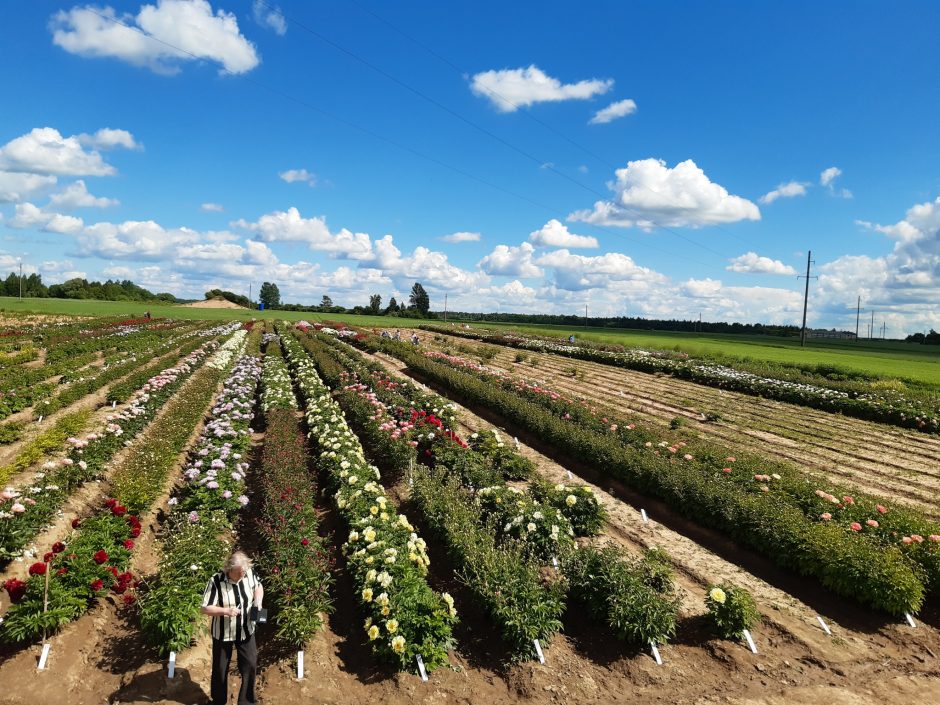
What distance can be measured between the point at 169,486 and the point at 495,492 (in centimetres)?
637

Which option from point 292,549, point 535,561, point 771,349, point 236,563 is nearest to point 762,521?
point 535,561

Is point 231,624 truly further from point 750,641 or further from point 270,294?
point 270,294

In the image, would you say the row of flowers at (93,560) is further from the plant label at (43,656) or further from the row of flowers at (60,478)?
the row of flowers at (60,478)

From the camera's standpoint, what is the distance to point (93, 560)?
21.1 feet

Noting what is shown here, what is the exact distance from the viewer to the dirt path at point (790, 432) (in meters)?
13.1

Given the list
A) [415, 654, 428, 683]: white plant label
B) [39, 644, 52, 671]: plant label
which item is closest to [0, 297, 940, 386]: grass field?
[415, 654, 428, 683]: white plant label

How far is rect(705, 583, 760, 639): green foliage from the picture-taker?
21.2 feet

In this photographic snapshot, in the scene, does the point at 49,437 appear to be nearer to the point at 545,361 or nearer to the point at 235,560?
the point at 235,560

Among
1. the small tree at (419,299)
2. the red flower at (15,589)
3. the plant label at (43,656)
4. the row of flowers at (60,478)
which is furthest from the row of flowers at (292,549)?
the small tree at (419,299)

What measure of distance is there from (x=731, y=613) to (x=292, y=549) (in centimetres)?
559

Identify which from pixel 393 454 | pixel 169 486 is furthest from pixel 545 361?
pixel 169 486

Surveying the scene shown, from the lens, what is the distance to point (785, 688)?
5.82m

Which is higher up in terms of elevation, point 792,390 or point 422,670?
point 792,390

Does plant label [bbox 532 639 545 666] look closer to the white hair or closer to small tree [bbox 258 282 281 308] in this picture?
the white hair
